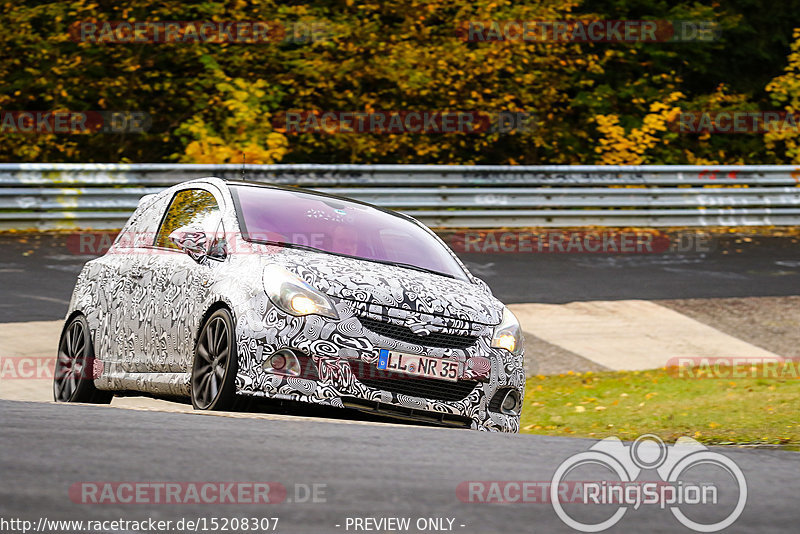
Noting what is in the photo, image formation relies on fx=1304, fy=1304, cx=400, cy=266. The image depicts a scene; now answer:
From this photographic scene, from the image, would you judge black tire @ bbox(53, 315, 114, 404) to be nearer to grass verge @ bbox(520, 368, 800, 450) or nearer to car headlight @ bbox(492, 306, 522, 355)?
car headlight @ bbox(492, 306, 522, 355)

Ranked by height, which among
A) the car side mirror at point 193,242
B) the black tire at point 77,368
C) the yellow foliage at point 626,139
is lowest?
the black tire at point 77,368

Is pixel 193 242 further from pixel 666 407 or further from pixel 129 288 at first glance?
pixel 666 407

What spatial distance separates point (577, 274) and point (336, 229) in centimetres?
902

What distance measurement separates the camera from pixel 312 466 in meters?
5.36

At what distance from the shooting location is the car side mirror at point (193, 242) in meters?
8.18

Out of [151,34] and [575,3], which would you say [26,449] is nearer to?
[151,34]

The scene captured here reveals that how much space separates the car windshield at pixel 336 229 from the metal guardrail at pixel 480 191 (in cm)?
926

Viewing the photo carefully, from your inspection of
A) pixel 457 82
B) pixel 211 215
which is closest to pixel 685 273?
pixel 457 82

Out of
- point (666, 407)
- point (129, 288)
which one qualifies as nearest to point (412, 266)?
point (129, 288)

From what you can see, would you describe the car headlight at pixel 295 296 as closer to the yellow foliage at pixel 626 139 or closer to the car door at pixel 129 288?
the car door at pixel 129 288

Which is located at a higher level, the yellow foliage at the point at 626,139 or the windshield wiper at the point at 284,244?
the windshield wiper at the point at 284,244

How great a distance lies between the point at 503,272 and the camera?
55.7 ft

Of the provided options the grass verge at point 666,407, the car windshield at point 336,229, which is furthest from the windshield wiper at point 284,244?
the grass verge at point 666,407

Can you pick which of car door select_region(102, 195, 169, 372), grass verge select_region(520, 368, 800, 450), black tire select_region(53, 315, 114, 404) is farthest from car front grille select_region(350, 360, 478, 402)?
black tire select_region(53, 315, 114, 404)
